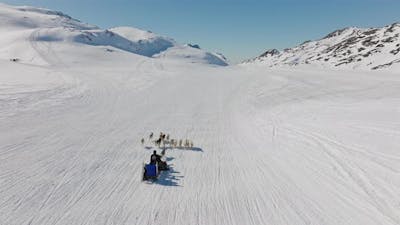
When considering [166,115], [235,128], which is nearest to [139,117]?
[166,115]

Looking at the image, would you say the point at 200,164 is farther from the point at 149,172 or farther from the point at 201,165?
the point at 149,172

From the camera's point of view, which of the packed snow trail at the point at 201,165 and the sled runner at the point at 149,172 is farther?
the sled runner at the point at 149,172

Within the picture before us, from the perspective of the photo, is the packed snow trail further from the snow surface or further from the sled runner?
the sled runner

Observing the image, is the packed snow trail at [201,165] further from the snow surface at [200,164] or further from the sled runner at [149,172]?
the sled runner at [149,172]

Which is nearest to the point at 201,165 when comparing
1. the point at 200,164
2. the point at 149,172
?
the point at 200,164

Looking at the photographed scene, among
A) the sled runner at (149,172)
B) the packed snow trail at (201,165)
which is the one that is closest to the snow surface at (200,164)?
the packed snow trail at (201,165)
